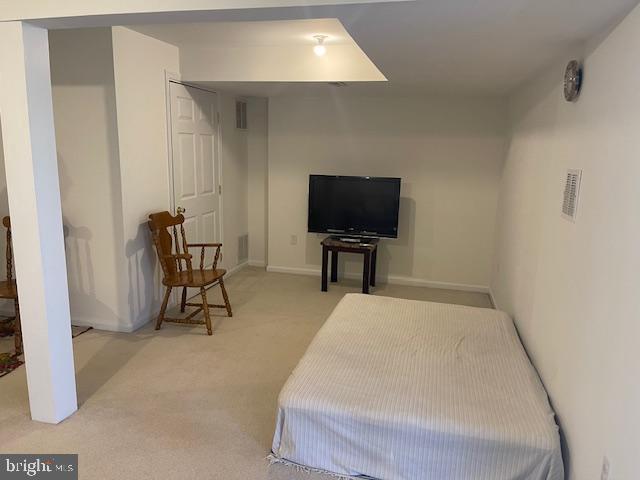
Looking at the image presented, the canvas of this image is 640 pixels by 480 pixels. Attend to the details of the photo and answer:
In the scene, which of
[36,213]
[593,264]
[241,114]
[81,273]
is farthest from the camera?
[241,114]

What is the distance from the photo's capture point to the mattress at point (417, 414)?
1.88 meters

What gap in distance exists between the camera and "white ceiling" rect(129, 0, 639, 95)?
159cm

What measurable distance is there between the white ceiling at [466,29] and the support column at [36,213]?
917 millimetres

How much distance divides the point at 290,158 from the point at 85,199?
7.61ft

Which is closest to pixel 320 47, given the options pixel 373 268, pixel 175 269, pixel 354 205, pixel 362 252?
pixel 354 205

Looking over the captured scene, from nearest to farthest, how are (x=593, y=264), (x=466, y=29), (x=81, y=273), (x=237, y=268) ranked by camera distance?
(x=593, y=264) → (x=466, y=29) → (x=81, y=273) → (x=237, y=268)

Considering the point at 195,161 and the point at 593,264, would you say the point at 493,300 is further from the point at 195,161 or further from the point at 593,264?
the point at 195,161

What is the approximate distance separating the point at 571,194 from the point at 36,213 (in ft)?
8.18

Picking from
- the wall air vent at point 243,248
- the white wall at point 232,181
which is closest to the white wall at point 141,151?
the white wall at point 232,181

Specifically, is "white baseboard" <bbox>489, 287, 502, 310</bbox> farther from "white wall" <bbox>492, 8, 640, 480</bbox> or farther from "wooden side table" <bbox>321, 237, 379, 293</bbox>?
"white wall" <bbox>492, 8, 640, 480</bbox>

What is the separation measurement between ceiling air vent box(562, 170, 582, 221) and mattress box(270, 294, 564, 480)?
0.83 m

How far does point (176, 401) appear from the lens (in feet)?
8.89

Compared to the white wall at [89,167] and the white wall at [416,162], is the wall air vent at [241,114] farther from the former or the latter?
the white wall at [89,167]

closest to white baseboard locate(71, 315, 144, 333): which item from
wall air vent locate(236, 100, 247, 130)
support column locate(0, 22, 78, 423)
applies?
support column locate(0, 22, 78, 423)
